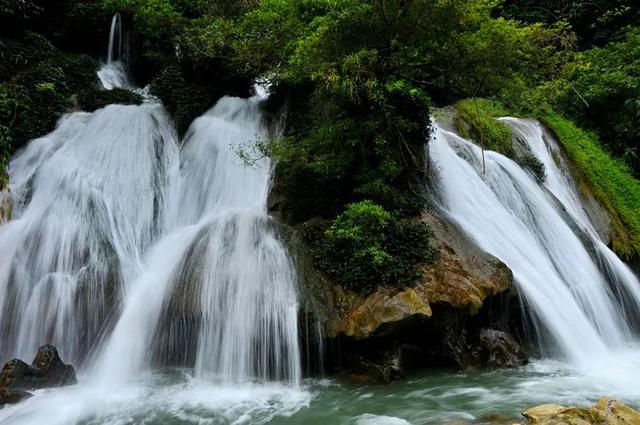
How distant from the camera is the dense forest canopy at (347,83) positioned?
8.36 metres

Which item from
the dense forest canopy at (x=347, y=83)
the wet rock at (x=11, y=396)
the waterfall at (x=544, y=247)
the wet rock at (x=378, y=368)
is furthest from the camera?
the dense forest canopy at (x=347, y=83)

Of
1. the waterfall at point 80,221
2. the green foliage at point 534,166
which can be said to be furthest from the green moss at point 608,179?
the waterfall at point 80,221

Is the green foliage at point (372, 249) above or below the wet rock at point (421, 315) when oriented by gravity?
above

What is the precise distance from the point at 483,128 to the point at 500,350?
7849 millimetres

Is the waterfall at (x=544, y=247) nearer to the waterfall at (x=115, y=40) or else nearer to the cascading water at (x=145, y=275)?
the cascading water at (x=145, y=275)

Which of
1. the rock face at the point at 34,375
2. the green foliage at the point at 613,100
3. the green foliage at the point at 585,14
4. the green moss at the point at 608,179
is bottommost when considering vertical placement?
the rock face at the point at 34,375

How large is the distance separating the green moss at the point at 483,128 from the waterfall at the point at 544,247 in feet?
2.79

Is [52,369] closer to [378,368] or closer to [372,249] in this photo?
[378,368]

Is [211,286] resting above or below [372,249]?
below

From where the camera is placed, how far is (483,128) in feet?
43.4

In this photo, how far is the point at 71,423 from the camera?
557 cm

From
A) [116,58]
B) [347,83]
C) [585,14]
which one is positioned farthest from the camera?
[585,14]

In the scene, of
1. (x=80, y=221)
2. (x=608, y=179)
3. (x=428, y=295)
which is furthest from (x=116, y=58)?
(x=608, y=179)

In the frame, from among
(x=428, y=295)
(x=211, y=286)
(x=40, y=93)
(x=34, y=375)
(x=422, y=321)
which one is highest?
(x=40, y=93)
